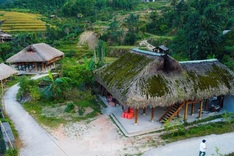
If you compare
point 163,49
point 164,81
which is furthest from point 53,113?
point 163,49

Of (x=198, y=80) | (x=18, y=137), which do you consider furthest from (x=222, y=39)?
(x=18, y=137)

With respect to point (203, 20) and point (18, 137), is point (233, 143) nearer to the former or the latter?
point (18, 137)

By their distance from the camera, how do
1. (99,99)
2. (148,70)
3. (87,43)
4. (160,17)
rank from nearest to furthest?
(148,70) → (99,99) → (87,43) → (160,17)

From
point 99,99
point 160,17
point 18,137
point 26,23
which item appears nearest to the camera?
point 18,137

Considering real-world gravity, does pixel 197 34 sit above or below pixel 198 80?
above

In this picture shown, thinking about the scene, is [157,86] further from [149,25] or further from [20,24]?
[20,24]

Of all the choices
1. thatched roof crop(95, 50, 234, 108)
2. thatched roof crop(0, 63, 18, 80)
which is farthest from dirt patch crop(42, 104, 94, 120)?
thatched roof crop(0, 63, 18, 80)

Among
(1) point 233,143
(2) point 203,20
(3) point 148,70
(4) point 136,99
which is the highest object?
(2) point 203,20

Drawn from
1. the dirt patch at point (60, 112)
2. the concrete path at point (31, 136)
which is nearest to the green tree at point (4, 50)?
the concrete path at point (31, 136)
